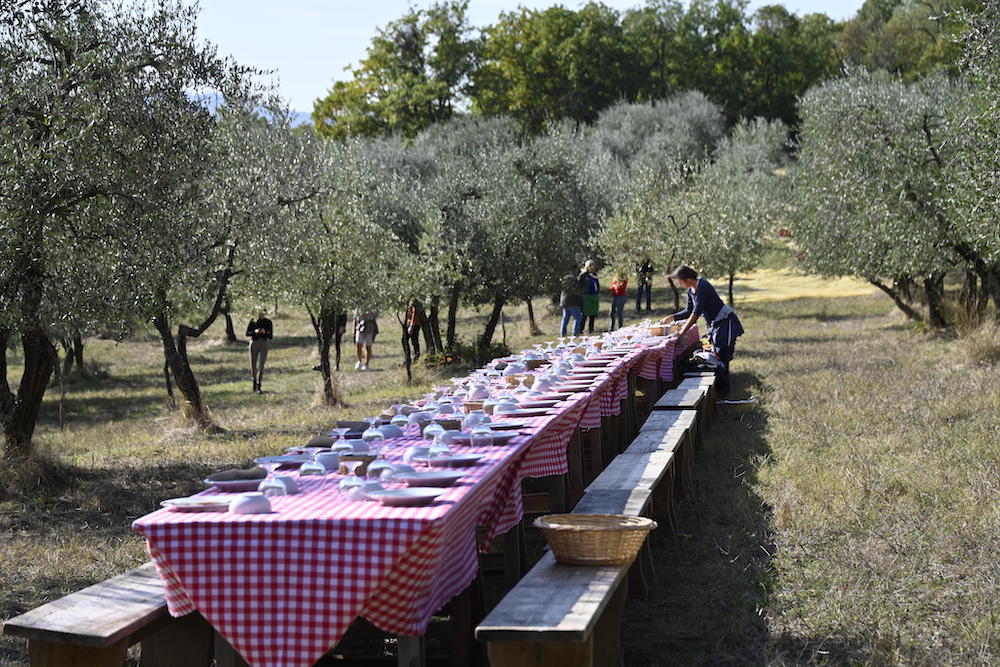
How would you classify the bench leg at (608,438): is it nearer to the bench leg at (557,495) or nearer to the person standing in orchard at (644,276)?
the bench leg at (557,495)

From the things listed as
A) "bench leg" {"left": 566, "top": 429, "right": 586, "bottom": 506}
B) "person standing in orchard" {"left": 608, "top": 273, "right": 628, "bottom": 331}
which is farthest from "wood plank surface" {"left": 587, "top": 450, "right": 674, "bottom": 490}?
"person standing in orchard" {"left": 608, "top": 273, "right": 628, "bottom": 331}

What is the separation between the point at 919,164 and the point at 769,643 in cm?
1675

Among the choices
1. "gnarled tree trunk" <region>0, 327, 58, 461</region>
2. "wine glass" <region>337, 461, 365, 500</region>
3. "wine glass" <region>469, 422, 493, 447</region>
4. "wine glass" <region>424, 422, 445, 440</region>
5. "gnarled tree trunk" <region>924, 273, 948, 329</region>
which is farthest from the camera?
"gnarled tree trunk" <region>924, 273, 948, 329</region>

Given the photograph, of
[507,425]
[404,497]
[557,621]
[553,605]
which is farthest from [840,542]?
[404,497]

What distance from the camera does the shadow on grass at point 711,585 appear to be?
5.30 metres

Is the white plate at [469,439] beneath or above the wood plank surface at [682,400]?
above

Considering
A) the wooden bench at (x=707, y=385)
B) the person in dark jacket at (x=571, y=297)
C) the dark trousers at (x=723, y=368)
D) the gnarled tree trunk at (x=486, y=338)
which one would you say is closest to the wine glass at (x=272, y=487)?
the wooden bench at (x=707, y=385)

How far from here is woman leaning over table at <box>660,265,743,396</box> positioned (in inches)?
531

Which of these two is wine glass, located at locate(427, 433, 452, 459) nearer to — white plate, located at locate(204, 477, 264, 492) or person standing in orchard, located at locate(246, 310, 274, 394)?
white plate, located at locate(204, 477, 264, 492)

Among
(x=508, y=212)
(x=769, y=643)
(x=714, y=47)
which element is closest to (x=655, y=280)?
(x=508, y=212)

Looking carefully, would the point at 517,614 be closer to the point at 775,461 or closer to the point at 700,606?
the point at 700,606

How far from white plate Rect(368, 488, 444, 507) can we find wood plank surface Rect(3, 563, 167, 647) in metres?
1.05

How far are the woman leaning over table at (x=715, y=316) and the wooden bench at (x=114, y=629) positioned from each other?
927 cm

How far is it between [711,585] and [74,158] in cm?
657
